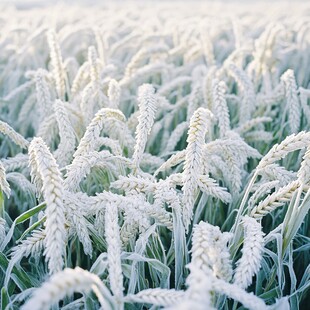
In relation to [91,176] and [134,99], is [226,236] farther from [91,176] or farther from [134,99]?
[134,99]

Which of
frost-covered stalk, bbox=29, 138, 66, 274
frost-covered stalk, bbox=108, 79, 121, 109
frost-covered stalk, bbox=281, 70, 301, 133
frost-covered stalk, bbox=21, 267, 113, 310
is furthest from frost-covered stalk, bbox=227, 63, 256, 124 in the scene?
frost-covered stalk, bbox=21, 267, 113, 310

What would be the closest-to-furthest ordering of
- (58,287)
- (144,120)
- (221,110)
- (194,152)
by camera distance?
(58,287) → (194,152) → (144,120) → (221,110)

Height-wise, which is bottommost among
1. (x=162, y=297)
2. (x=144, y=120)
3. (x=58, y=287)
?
(x=162, y=297)

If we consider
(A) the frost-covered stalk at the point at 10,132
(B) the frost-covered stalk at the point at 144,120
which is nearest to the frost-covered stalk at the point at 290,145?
(B) the frost-covered stalk at the point at 144,120

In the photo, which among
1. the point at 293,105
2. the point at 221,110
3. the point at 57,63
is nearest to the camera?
the point at 221,110

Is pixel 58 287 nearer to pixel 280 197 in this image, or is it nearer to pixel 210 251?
pixel 210 251

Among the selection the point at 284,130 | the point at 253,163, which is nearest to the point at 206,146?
the point at 253,163

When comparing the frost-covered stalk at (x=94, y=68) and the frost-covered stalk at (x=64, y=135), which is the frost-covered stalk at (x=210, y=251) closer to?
the frost-covered stalk at (x=64, y=135)

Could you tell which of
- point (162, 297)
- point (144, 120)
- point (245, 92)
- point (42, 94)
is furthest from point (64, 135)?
point (245, 92)

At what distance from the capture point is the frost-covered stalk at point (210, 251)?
2.74ft

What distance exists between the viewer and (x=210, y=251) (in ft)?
2.83

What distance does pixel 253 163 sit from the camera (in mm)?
1859

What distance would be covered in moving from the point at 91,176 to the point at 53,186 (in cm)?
58

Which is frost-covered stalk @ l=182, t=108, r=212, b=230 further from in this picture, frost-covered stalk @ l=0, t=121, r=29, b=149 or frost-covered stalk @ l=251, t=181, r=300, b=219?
frost-covered stalk @ l=0, t=121, r=29, b=149
